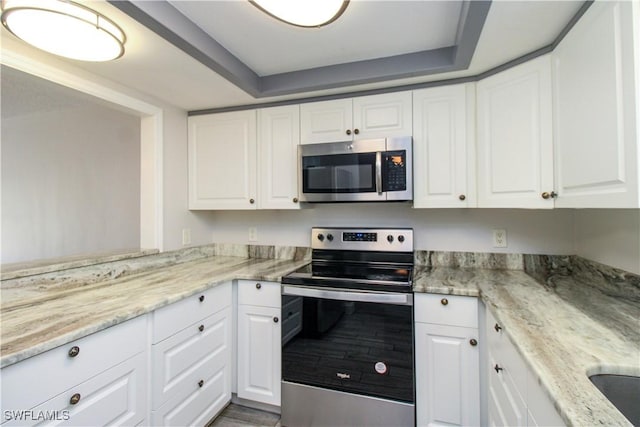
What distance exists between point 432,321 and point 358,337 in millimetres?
397

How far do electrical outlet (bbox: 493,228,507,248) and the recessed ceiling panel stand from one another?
120 centimetres

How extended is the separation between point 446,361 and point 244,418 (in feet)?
4.10

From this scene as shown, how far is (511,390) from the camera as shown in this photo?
1021mm

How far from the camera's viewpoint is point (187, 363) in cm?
147

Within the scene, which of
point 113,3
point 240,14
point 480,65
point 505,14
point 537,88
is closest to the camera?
point 113,3

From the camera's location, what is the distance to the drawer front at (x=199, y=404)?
1351 millimetres

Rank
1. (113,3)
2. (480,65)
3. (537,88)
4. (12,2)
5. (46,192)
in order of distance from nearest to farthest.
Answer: (12,2) → (113,3) → (537,88) → (480,65) → (46,192)

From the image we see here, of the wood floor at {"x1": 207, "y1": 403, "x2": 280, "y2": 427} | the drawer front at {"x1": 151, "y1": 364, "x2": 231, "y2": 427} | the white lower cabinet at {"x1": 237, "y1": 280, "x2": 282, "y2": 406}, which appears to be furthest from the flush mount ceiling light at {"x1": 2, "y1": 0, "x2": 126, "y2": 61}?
the wood floor at {"x1": 207, "y1": 403, "x2": 280, "y2": 427}

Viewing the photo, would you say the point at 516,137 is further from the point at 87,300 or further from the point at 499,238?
the point at 87,300

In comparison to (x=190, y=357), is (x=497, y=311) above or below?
above

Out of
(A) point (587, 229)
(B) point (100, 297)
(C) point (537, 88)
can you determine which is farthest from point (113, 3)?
(A) point (587, 229)

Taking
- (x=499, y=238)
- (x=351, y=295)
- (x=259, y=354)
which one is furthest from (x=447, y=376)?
(x=259, y=354)

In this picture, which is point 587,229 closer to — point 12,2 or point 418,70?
point 418,70

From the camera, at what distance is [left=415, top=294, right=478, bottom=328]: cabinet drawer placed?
1.45 metres
